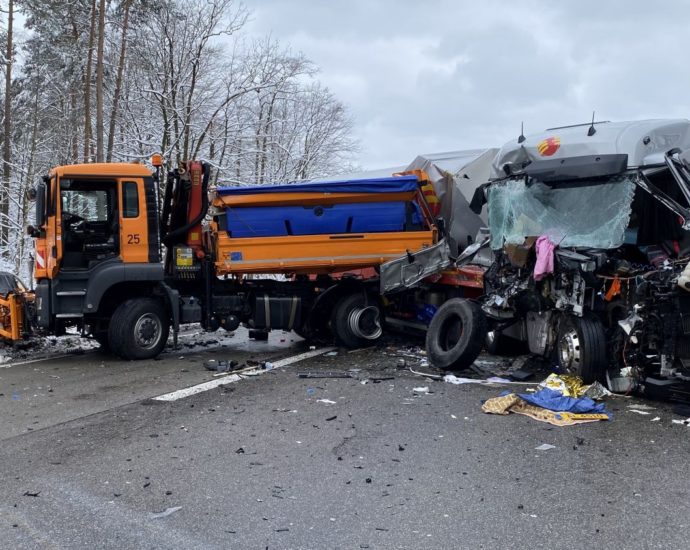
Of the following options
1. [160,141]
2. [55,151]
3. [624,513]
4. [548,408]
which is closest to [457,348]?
[548,408]

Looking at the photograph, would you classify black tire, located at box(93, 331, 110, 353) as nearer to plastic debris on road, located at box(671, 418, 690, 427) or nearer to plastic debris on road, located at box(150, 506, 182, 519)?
plastic debris on road, located at box(150, 506, 182, 519)

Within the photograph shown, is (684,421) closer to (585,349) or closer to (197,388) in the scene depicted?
(585,349)

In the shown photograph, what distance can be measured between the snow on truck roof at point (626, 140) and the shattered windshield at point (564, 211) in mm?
287

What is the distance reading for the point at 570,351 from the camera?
6.98 metres

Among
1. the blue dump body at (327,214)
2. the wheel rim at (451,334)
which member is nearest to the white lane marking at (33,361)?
the blue dump body at (327,214)

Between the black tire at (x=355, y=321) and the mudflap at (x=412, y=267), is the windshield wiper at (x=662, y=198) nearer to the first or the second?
the mudflap at (x=412, y=267)

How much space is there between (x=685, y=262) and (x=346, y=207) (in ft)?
17.0

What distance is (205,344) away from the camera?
10938 mm

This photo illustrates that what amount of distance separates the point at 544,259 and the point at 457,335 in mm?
1743

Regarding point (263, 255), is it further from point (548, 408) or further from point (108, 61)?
point (108, 61)

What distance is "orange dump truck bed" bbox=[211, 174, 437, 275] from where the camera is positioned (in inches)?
378

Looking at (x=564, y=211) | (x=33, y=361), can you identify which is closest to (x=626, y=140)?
(x=564, y=211)

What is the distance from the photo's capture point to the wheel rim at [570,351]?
6.89 metres

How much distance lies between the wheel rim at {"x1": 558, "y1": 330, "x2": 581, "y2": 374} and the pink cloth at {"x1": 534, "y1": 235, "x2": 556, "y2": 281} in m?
0.68
